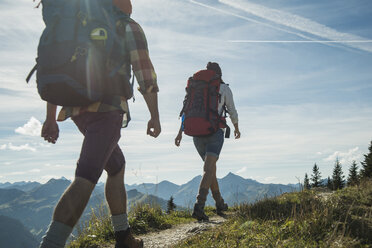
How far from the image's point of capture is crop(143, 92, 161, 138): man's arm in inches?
97.0

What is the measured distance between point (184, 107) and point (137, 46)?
3.62m

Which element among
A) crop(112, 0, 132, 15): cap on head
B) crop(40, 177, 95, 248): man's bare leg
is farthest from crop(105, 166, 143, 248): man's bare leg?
crop(112, 0, 132, 15): cap on head

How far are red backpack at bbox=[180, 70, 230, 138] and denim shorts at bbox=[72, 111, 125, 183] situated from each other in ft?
10.5

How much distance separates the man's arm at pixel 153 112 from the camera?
8.08 ft

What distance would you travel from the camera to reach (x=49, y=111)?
2748mm

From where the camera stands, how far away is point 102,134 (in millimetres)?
2295

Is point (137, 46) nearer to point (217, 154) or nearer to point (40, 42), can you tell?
point (40, 42)

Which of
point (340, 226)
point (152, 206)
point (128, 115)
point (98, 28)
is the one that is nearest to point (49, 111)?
point (128, 115)

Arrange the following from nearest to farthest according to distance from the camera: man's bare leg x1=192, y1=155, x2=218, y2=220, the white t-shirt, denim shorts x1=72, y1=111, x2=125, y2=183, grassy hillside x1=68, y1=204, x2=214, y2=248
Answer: denim shorts x1=72, y1=111, x2=125, y2=183
grassy hillside x1=68, y1=204, x2=214, y2=248
man's bare leg x1=192, y1=155, x2=218, y2=220
the white t-shirt

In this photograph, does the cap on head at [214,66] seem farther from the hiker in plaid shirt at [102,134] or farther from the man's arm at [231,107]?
the hiker in plaid shirt at [102,134]

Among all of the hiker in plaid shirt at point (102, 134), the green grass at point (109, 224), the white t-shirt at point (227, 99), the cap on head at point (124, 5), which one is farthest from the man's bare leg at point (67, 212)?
the white t-shirt at point (227, 99)

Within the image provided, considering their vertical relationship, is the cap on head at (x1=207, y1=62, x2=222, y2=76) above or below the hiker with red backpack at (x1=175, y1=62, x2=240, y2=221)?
above

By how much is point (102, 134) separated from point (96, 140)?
7 cm

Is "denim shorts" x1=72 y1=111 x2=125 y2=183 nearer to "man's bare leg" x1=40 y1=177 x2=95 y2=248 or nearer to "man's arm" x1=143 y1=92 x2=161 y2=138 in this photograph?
"man's bare leg" x1=40 y1=177 x2=95 y2=248
